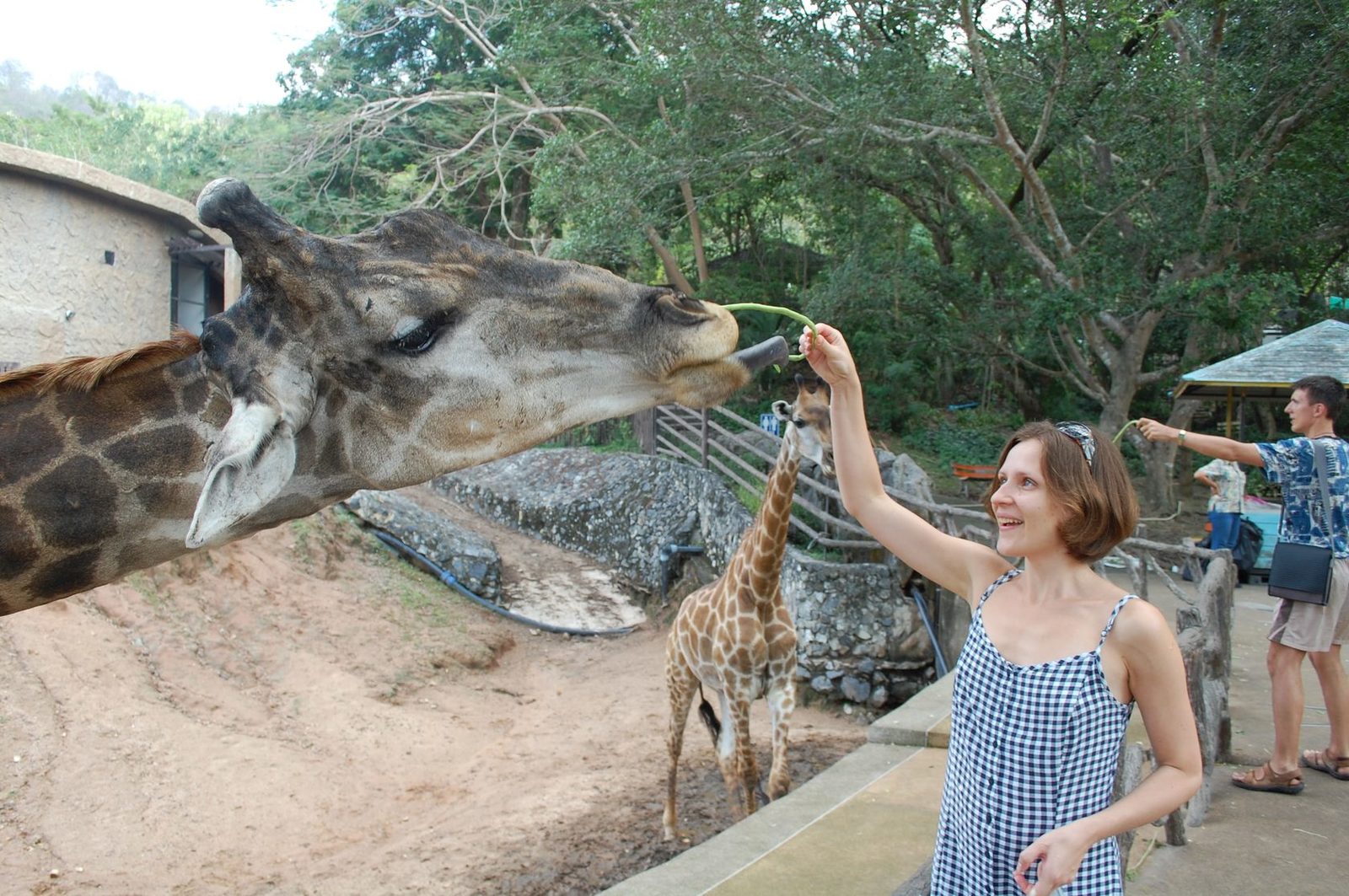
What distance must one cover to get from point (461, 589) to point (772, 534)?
7.22 metres

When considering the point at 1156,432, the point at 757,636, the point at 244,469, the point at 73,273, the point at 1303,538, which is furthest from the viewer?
the point at 73,273

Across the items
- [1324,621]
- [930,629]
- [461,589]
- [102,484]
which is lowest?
[461,589]

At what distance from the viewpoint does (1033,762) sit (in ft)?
6.21

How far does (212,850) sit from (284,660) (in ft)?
9.79

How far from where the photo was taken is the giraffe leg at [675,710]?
20.8ft

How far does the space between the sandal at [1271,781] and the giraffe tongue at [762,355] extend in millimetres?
3872

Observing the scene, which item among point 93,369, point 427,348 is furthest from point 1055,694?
point 93,369

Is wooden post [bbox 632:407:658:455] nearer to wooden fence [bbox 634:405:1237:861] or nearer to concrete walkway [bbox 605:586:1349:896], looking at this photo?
wooden fence [bbox 634:405:1237:861]

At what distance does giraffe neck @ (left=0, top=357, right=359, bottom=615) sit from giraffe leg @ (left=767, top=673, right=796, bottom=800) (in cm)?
458

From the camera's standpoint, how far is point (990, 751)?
77.1 inches

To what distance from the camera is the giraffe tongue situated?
2012 millimetres

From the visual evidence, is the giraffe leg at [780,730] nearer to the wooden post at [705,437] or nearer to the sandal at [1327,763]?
the sandal at [1327,763]

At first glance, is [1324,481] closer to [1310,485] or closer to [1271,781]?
[1310,485]

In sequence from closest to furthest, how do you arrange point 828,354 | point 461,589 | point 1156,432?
point 828,354 < point 1156,432 < point 461,589
